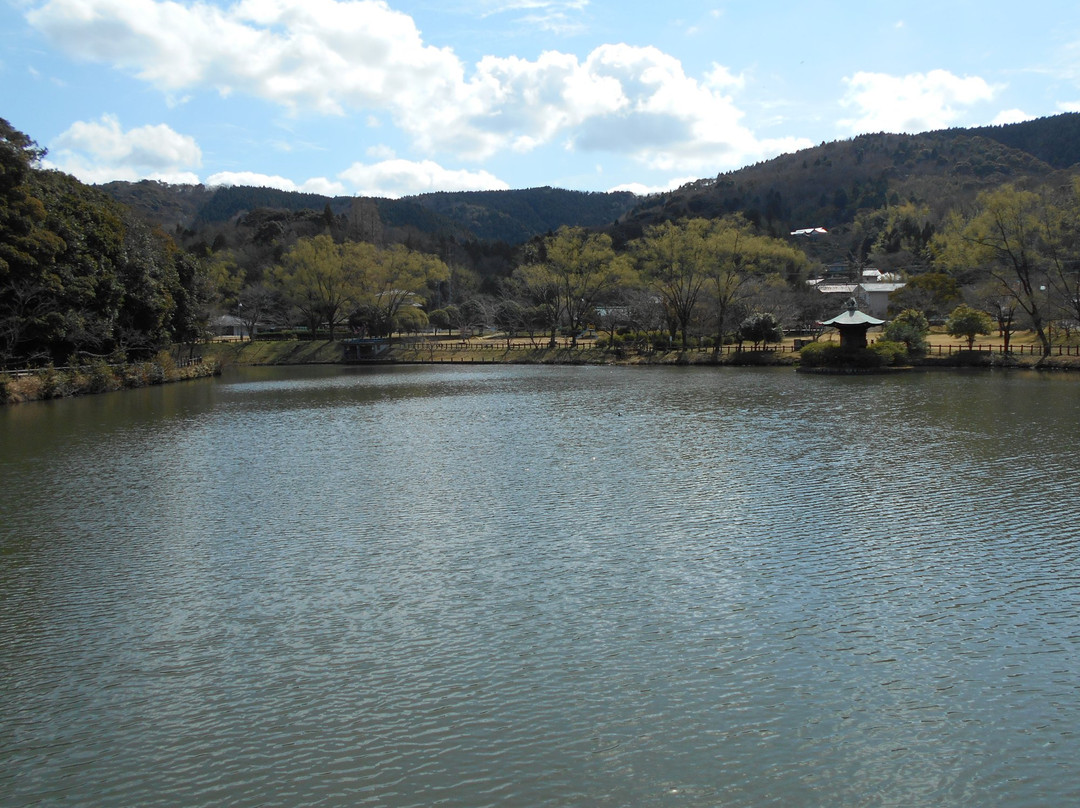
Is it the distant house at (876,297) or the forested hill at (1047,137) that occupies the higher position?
the forested hill at (1047,137)

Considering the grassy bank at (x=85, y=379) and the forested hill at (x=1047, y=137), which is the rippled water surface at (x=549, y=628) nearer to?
the grassy bank at (x=85, y=379)

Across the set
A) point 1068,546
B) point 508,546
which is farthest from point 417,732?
point 1068,546

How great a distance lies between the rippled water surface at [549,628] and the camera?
23.5 ft

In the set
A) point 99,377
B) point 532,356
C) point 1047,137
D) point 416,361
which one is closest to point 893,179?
point 1047,137

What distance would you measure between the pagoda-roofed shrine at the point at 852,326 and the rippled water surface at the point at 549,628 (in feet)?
79.4

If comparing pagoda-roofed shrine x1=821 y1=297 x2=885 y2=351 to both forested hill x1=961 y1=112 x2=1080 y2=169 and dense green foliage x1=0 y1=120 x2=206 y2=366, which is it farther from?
forested hill x1=961 y1=112 x2=1080 y2=169

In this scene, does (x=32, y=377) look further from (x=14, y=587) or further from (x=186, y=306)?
(x=14, y=587)

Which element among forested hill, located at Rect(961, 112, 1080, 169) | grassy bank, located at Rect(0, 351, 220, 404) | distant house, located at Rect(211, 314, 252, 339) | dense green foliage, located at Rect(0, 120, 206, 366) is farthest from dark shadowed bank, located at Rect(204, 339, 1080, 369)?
forested hill, located at Rect(961, 112, 1080, 169)

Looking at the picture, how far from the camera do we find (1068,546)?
12984 mm

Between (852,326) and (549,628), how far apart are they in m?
40.1

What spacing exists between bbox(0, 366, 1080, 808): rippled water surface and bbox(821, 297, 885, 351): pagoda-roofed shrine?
24195 millimetres

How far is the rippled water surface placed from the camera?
7168 millimetres

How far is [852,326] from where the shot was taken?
45.7m

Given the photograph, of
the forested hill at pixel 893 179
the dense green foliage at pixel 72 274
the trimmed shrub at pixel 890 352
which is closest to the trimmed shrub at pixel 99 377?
the dense green foliage at pixel 72 274
